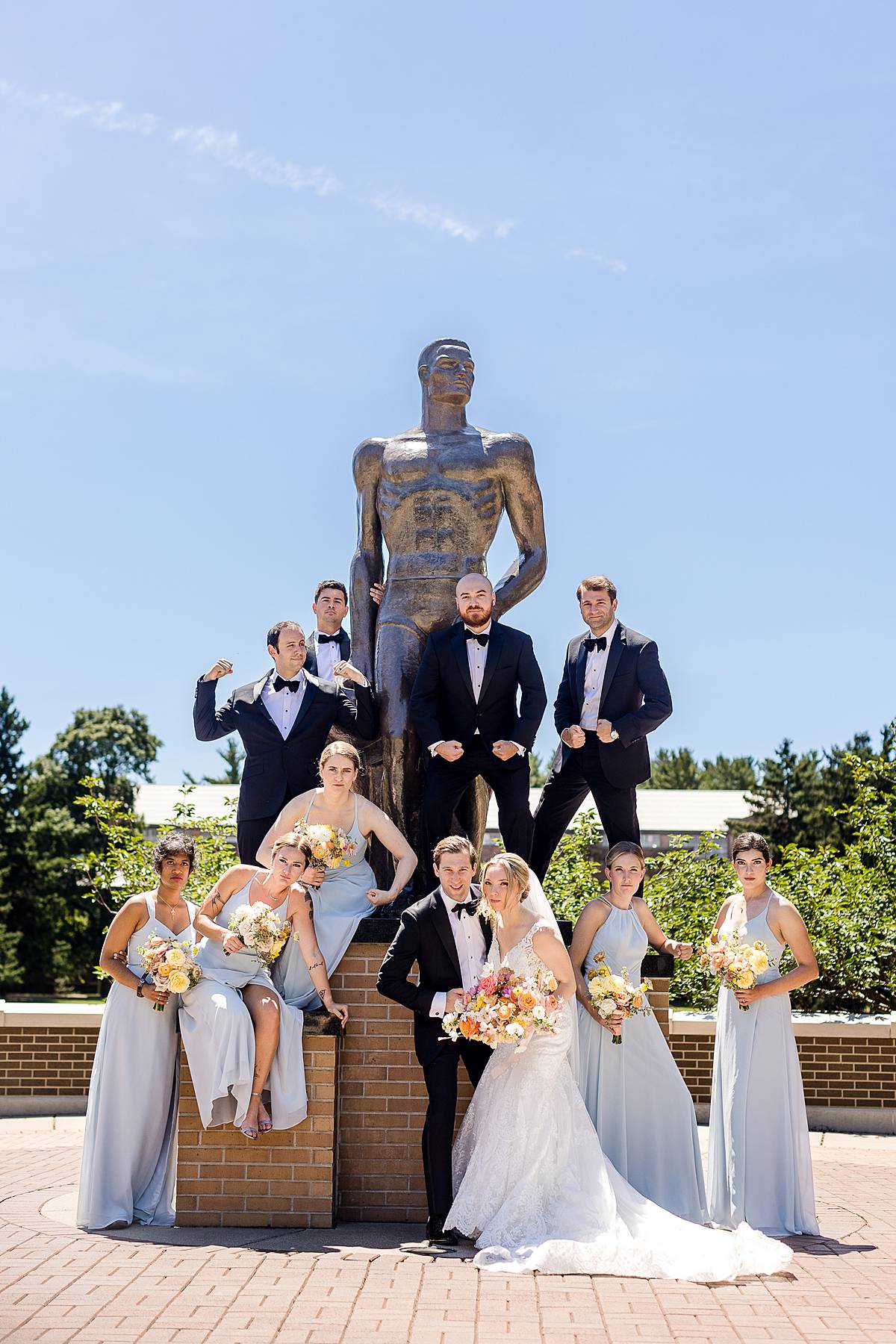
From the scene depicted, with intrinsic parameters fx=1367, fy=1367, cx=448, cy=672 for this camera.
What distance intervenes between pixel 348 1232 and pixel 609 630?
3.80m

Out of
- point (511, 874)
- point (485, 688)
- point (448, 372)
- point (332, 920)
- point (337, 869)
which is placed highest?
point (448, 372)

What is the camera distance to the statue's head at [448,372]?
31.3 ft

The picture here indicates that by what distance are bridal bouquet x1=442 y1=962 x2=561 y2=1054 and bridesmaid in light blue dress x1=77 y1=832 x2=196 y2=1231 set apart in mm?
1747

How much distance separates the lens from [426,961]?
7094 millimetres

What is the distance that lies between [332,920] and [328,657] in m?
2.60

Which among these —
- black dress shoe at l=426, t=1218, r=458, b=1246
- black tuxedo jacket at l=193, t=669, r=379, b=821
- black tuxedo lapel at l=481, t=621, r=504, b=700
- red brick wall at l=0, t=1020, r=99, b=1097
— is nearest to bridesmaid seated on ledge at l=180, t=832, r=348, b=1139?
black dress shoe at l=426, t=1218, r=458, b=1246

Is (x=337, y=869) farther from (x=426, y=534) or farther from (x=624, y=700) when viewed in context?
(x=426, y=534)

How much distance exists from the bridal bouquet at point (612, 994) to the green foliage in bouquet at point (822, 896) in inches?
300

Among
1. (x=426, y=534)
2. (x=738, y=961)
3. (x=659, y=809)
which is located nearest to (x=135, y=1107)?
(x=738, y=961)

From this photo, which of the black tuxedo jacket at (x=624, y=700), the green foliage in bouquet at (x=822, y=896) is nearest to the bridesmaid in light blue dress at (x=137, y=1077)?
the black tuxedo jacket at (x=624, y=700)

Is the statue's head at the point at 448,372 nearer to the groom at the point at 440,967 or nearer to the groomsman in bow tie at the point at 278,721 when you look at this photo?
the groomsman in bow tie at the point at 278,721

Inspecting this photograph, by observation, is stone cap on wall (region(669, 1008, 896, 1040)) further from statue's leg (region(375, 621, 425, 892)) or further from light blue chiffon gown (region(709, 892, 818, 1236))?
light blue chiffon gown (region(709, 892, 818, 1236))

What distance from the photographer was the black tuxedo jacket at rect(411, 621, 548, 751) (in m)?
8.41

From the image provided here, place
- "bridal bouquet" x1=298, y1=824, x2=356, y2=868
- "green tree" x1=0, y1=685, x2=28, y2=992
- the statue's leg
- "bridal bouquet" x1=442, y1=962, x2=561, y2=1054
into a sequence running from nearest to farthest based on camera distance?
"bridal bouquet" x1=442, y1=962, x2=561, y2=1054
"bridal bouquet" x1=298, y1=824, x2=356, y2=868
the statue's leg
"green tree" x1=0, y1=685, x2=28, y2=992
